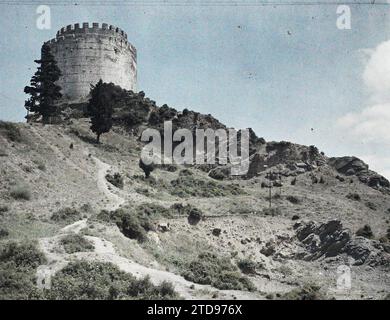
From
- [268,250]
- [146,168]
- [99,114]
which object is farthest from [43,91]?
[268,250]

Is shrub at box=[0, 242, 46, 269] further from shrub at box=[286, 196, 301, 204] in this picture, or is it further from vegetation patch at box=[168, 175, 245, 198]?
shrub at box=[286, 196, 301, 204]

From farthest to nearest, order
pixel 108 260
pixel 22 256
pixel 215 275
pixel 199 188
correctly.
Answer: pixel 199 188, pixel 215 275, pixel 108 260, pixel 22 256

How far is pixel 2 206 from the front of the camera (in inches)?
1147

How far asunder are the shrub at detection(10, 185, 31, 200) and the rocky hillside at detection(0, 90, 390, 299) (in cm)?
12

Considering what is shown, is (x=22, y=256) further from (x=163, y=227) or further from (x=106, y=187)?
(x=106, y=187)

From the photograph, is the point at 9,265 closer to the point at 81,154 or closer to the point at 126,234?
the point at 126,234

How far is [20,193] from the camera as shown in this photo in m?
31.7

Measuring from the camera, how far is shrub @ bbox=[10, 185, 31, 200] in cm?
3147

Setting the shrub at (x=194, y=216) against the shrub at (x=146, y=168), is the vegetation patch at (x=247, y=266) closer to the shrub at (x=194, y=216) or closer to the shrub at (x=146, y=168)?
the shrub at (x=194, y=216)

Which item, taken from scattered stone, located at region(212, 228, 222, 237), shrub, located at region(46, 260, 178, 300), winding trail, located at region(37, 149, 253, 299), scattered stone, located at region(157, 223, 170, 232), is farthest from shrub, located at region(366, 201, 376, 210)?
shrub, located at region(46, 260, 178, 300)

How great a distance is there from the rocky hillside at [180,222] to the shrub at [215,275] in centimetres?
9

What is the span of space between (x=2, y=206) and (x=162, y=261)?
997 centimetres

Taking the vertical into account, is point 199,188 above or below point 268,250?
above

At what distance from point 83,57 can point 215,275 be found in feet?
161
